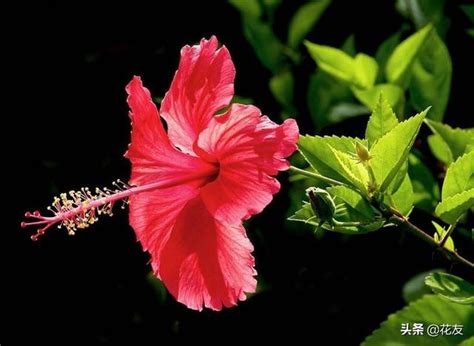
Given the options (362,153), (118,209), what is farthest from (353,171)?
(118,209)

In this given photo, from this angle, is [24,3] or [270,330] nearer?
[270,330]

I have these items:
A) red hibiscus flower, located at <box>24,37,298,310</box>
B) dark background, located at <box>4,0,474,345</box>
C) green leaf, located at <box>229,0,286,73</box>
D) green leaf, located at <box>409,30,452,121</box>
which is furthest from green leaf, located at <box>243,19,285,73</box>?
red hibiscus flower, located at <box>24,37,298,310</box>

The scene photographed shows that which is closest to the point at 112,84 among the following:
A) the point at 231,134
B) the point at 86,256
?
the point at 86,256

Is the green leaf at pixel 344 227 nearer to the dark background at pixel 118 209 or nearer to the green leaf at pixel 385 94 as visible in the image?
the green leaf at pixel 385 94

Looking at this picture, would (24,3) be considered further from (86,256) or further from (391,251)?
(391,251)

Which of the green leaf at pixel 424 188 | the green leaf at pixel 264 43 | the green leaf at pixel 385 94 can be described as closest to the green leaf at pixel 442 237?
the green leaf at pixel 424 188
